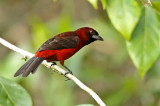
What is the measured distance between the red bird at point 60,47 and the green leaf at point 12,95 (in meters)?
0.84

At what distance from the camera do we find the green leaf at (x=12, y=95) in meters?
2.09

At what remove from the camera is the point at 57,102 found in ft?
15.9

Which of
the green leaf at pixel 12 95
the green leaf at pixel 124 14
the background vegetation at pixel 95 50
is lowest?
the background vegetation at pixel 95 50

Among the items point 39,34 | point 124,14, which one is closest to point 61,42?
point 39,34

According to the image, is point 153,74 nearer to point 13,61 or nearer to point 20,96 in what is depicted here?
point 13,61

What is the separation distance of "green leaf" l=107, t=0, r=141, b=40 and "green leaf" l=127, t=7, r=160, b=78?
0.69ft

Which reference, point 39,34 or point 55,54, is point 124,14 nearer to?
point 55,54

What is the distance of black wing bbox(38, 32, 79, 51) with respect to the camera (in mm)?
3511

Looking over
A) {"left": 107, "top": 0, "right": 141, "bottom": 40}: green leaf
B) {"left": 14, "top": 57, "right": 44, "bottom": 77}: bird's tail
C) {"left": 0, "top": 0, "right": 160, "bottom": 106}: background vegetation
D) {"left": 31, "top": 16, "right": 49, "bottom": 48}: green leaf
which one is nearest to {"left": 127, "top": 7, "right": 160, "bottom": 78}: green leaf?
Answer: {"left": 0, "top": 0, "right": 160, "bottom": 106}: background vegetation

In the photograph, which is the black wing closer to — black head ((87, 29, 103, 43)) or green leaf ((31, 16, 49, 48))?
black head ((87, 29, 103, 43))

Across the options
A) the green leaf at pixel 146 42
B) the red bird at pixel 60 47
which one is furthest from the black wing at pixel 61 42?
the green leaf at pixel 146 42

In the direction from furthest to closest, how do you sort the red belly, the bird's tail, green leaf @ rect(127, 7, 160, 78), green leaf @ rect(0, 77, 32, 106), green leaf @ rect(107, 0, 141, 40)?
the red belly → the bird's tail → green leaf @ rect(127, 7, 160, 78) → green leaf @ rect(107, 0, 141, 40) → green leaf @ rect(0, 77, 32, 106)

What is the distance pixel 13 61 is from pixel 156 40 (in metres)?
2.10

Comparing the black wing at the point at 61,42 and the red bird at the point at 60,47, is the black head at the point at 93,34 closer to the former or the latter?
the red bird at the point at 60,47
